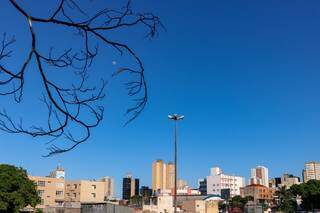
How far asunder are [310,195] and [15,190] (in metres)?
55.0

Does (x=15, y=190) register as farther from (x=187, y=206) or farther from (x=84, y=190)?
(x=84, y=190)

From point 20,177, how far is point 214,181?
471 ft

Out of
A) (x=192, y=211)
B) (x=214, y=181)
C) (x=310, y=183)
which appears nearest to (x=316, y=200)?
(x=310, y=183)

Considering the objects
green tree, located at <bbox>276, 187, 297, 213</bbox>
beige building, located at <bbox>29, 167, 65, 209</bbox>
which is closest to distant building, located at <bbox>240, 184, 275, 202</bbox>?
green tree, located at <bbox>276, 187, 297, 213</bbox>

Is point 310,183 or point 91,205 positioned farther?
point 310,183

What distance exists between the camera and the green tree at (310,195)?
86.6 metres

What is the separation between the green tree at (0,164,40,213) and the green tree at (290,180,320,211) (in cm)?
5139

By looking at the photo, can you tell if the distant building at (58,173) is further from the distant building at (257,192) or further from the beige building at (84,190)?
the distant building at (257,192)

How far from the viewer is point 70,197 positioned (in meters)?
100

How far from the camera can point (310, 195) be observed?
87.9 metres

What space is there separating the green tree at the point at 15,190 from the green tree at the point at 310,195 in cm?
5139

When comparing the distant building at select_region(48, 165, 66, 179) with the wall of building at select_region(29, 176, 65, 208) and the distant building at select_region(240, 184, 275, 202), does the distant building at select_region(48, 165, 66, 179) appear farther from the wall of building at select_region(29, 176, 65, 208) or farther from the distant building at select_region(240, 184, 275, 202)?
the distant building at select_region(240, 184, 275, 202)

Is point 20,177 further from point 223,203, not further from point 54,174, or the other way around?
point 223,203

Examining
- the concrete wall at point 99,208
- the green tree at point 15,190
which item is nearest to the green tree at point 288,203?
the green tree at point 15,190
